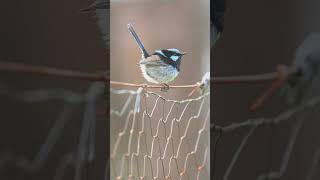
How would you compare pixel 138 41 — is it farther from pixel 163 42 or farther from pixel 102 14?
pixel 102 14

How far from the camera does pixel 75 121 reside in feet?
3.51

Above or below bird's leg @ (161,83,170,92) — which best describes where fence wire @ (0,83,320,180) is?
below

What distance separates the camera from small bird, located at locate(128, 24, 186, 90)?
1358mm

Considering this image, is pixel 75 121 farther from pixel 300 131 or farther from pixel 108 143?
pixel 300 131

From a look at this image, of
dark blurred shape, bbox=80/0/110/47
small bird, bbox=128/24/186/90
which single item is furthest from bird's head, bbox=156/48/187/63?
dark blurred shape, bbox=80/0/110/47

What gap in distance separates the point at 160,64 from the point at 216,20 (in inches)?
9.7

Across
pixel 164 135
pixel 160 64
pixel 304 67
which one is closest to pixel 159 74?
pixel 160 64

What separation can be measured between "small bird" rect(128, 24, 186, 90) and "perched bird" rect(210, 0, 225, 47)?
0.16 meters

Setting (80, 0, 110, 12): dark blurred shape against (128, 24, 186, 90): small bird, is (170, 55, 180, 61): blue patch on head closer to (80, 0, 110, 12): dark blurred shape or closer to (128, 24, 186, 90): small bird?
(128, 24, 186, 90): small bird

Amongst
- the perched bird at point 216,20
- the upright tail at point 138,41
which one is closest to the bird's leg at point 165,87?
the upright tail at point 138,41

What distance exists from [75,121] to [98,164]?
134 mm

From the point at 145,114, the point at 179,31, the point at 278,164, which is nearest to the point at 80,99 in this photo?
the point at 145,114

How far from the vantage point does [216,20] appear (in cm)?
123

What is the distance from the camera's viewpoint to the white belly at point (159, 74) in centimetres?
138
